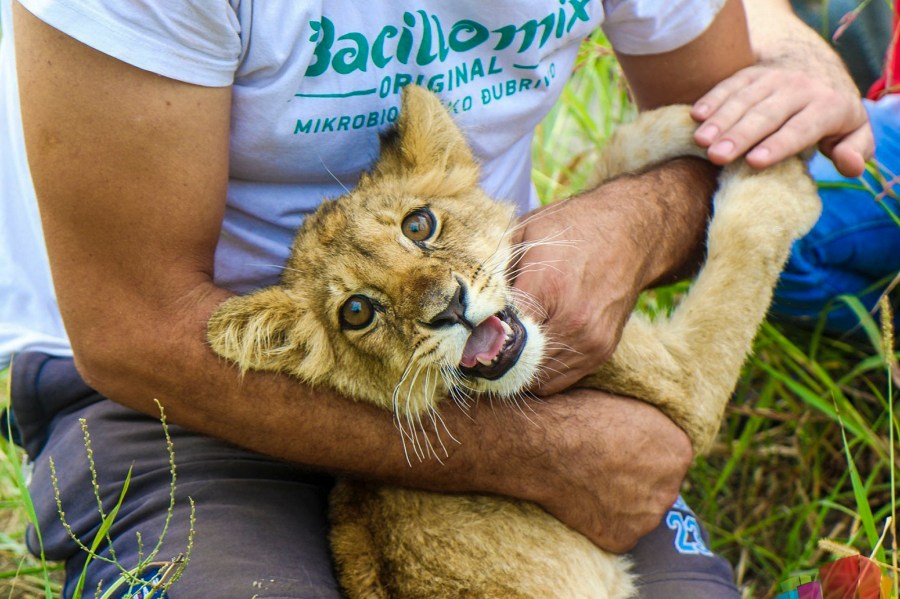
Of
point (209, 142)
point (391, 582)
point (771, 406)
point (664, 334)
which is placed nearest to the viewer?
point (209, 142)

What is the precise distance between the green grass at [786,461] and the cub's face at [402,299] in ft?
A: 4.91

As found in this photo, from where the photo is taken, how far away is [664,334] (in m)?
3.05

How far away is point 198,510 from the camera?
2713mm

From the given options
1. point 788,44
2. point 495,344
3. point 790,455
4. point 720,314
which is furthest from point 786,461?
point 495,344

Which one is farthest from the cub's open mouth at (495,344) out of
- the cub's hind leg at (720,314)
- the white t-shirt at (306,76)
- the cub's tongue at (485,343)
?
the white t-shirt at (306,76)

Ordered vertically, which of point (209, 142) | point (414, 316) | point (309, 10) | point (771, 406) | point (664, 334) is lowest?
point (771, 406)

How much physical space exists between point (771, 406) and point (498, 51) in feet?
7.14

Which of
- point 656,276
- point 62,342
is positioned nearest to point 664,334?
point 656,276

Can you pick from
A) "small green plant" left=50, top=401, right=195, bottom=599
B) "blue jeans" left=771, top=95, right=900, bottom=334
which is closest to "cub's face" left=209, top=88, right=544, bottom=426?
"small green plant" left=50, top=401, right=195, bottom=599

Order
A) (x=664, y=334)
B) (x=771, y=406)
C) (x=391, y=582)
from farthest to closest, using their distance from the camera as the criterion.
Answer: (x=771, y=406) < (x=664, y=334) < (x=391, y=582)

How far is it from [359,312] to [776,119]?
65.4 inches

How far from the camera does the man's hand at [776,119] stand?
3.14m

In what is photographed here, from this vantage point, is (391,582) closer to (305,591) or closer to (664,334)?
(305,591)

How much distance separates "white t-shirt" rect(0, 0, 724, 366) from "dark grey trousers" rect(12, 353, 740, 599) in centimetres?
24
